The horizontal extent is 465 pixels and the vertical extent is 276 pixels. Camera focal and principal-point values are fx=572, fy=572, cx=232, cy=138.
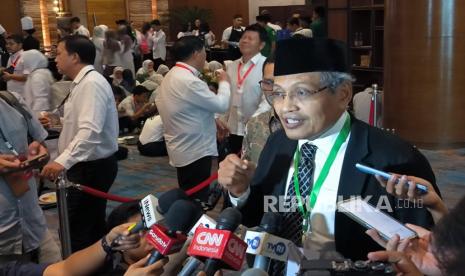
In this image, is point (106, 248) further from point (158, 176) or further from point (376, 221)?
point (158, 176)

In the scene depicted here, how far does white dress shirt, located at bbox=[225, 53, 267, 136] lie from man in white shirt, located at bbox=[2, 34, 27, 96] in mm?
3140

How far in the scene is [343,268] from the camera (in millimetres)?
1179

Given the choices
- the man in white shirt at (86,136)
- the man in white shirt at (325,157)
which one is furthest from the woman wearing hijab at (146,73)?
the man in white shirt at (325,157)

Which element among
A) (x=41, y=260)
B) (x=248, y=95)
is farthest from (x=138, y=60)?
(x=41, y=260)

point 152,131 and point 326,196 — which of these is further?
point 152,131

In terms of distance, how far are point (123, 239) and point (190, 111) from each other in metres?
2.67

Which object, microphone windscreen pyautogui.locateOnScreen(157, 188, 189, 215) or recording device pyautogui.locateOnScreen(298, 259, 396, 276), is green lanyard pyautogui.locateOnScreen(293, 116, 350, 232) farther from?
recording device pyautogui.locateOnScreen(298, 259, 396, 276)

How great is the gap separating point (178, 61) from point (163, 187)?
2.27 meters

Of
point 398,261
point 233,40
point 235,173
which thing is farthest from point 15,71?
point 233,40

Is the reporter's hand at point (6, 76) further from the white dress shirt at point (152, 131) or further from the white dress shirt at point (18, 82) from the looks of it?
the white dress shirt at point (152, 131)

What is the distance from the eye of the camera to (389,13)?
24.3 feet

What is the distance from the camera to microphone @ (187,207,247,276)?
122 cm

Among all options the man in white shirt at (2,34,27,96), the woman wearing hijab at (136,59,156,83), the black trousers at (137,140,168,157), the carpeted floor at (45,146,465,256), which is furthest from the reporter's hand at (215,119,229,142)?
the woman wearing hijab at (136,59,156,83)

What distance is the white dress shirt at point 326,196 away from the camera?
181 cm
